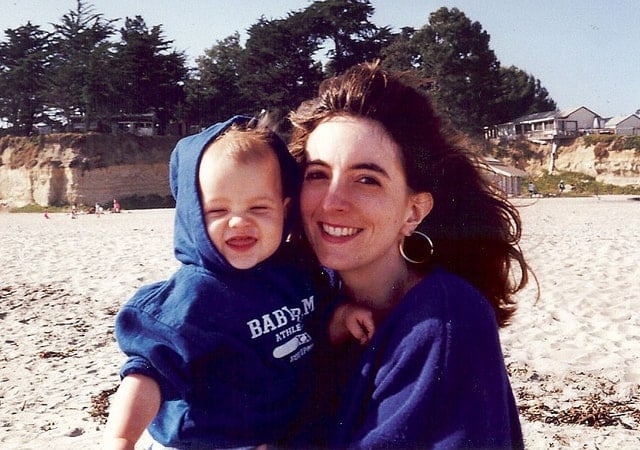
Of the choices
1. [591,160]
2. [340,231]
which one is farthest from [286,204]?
[591,160]

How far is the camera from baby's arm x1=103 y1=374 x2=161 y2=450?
5.43ft

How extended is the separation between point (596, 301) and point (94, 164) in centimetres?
4084

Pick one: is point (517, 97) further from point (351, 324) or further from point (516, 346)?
point (351, 324)

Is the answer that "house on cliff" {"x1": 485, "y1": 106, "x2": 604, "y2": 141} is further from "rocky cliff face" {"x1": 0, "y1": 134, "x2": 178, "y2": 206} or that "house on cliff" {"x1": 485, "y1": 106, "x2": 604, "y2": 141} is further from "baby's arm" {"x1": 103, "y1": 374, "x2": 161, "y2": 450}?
"baby's arm" {"x1": 103, "y1": 374, "x2": 161, "y2": 450}

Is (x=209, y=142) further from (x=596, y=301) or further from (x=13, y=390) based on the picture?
(x=596, y=301)

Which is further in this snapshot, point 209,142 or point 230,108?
point 230,108

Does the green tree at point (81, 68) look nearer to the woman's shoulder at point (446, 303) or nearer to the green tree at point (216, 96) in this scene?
the green tree at point (216, 96)

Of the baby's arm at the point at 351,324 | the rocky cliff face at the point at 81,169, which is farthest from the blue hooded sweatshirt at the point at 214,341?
the rocky cliff face at the point at 81,169

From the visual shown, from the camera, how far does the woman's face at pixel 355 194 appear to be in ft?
5.98

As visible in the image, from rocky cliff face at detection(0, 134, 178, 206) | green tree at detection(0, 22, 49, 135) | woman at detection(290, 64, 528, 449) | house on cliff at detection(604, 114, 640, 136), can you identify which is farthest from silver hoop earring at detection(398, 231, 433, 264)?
house on cliff at detection(604, 114, 640, 136)

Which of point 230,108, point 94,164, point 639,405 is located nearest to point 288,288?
point 639,405

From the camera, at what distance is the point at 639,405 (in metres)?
4.77

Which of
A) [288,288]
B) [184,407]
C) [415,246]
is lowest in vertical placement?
[184,407]

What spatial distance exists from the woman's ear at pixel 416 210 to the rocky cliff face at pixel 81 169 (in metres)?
43.5
